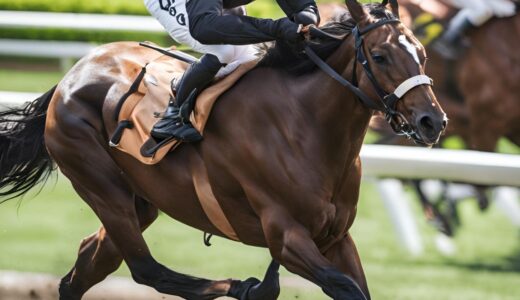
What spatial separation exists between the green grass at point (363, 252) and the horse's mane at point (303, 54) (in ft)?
4.65

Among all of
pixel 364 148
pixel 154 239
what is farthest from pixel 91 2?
pixel 364 148

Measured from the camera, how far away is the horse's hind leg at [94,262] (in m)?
5.00

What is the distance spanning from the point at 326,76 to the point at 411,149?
1.78 metres

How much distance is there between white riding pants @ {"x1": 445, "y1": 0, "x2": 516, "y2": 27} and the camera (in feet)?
23.5

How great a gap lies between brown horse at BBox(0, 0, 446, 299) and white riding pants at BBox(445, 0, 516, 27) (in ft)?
9.34

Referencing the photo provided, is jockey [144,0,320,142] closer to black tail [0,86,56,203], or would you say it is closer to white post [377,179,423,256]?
black tail [0,86,56,203]

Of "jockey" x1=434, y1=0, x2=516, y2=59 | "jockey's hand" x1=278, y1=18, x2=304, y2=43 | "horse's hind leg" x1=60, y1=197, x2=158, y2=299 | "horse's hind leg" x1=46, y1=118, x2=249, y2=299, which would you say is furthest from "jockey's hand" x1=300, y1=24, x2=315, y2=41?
"jockey" x1=434, y1=0, x2=516, y2=59

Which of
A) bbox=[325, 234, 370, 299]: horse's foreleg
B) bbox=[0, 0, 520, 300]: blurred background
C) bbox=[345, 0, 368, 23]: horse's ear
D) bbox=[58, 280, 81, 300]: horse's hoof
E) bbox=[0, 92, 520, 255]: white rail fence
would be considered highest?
bbox=[345, 0, 368, 23]: horse's ear

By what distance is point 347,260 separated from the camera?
4.38 m

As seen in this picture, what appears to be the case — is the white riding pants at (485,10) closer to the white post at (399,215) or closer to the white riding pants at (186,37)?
the white post at (399,215)

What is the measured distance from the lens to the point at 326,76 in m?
4.25

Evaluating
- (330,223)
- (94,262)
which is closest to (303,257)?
(330,223)

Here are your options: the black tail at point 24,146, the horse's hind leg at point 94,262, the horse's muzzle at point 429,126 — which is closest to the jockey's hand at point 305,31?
the horse's muzzle at point 429,126

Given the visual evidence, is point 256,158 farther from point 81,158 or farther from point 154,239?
point 154,239
